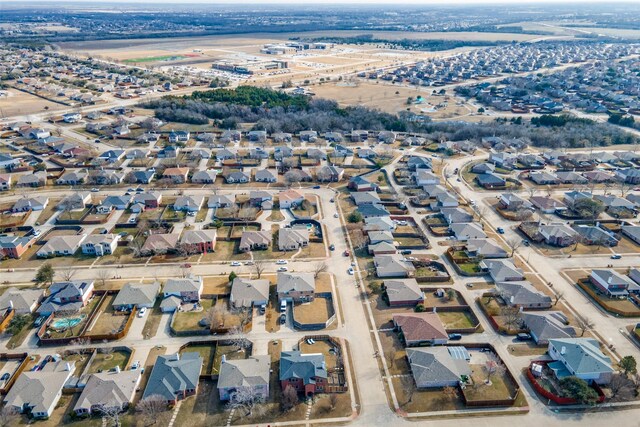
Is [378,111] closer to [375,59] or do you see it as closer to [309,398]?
[309,398]

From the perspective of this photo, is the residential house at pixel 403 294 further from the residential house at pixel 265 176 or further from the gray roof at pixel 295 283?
the residential house at pixel 265 176

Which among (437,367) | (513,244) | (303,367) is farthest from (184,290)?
(513,244)

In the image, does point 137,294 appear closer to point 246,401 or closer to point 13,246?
point 246,401

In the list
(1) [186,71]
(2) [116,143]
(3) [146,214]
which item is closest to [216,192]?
(3) [146,214]

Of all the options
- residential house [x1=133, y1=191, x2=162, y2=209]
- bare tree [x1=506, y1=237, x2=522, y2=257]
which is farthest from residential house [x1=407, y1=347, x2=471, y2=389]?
residential house [x1=133, y1=191, x2=162, y2=209]

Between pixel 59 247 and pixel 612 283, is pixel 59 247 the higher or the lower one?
the higher one

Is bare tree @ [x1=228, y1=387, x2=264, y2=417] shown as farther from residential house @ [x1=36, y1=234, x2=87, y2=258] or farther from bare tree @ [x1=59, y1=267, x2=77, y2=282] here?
residential house @ [x1=36, y1=234, x2=87, y2=258]

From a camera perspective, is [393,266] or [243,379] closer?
[243,379]

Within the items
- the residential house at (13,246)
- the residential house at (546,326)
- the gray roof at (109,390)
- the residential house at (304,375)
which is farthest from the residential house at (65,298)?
the residential house at (546,326)
